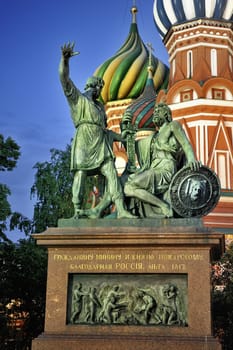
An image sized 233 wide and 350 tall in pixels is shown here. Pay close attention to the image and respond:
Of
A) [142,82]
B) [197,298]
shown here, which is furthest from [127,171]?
[142,82]

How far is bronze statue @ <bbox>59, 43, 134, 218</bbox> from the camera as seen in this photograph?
10648 mm

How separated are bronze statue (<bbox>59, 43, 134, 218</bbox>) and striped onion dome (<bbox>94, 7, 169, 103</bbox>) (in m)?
25.5

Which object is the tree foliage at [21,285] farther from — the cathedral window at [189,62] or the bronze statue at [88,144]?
the cathedral window at [189,62]

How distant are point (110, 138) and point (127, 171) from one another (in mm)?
700

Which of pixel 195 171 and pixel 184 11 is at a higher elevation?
pixel 184 11

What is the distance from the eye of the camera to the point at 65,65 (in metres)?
10.8

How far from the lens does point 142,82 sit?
3647cm

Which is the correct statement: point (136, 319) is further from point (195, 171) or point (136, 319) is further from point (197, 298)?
point (195, 171)

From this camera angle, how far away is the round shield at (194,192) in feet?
33.7

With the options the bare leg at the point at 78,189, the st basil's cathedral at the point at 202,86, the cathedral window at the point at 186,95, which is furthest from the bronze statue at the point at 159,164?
the cathedral window at the point at 186,95

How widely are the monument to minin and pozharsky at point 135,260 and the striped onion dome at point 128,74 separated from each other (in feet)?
85.3

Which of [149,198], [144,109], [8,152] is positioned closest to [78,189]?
[149,198]

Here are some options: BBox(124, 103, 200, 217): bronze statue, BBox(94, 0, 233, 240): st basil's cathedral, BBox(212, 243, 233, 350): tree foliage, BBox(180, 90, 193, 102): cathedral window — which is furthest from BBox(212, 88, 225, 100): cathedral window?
BBox(124, 103, 200, 217): bronze statue

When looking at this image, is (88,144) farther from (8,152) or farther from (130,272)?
(8,152)
